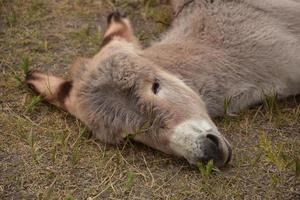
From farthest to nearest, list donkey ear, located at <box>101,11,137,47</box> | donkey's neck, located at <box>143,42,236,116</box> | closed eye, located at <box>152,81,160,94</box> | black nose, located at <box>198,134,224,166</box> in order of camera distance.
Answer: donkey ear, located at <box>101,11,137,47</box> < donkey's neck, located at <box>143,42,236,116</box> < closed eye, located at <box>152,81,160,94</box> < black nose, located at <box>198,134,224,166</box>

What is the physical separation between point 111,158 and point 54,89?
0.75 m

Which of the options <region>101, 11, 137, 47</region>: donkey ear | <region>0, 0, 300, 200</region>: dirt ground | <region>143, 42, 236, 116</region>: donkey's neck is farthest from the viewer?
<region>101, 11, 137, 47</region>: donkey ear

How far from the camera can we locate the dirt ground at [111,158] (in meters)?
4.03

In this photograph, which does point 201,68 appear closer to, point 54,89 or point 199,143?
point 199,143

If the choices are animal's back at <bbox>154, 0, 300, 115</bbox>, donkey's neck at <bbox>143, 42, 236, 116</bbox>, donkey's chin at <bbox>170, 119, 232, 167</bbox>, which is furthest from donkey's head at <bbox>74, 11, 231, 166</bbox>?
animal's back at <bbox>154, 0, 300, 115</bbox>

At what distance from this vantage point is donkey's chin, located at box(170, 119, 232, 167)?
3.84 meters

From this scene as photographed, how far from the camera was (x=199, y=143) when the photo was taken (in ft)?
12.6

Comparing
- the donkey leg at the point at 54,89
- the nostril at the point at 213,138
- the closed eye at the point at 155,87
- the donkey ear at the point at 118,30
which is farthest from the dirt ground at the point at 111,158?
the donkey ear at the point at 118,30

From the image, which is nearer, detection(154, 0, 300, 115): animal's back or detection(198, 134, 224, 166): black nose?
detection(198, 134, 224, 166): black nose

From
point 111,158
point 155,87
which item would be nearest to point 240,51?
point 155,87

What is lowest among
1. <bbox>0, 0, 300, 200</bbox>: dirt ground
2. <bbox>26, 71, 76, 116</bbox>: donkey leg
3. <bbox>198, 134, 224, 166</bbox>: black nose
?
<bbox>0, 0, 300, 200</bbox>: dirt ground

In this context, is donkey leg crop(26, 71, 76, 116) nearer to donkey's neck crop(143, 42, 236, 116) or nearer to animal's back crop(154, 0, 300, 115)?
donkey's neck crop(143, 42, 236, 116)

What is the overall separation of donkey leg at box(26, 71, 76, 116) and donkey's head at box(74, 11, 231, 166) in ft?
0.56

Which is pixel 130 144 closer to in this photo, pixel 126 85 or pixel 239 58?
pixel 126 85
